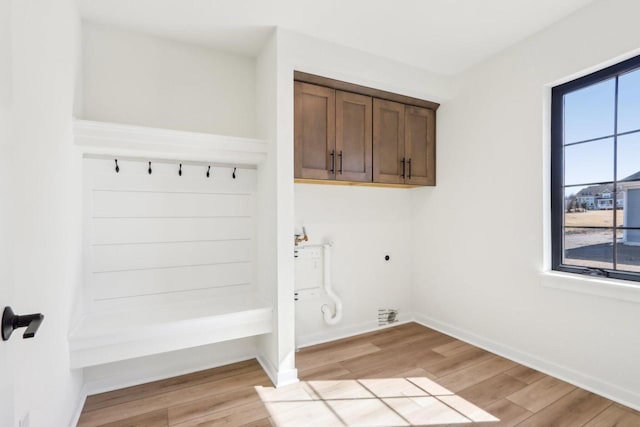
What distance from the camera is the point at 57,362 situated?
1527mm

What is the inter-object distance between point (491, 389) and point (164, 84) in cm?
313

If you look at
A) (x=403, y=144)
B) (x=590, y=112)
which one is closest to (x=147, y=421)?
(x=403, y=144)

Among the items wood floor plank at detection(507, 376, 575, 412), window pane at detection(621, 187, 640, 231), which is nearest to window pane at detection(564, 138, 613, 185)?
window pane at detection(621, 187, 640, 231)

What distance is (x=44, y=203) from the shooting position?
136 centimetres

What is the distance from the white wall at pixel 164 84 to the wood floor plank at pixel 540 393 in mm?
2666

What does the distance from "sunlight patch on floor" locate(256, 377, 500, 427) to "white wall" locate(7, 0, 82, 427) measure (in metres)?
1.14

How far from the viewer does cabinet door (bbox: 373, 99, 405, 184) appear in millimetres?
2760

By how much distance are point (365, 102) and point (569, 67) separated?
143 cm

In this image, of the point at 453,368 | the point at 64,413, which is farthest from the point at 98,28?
the point at 453,368

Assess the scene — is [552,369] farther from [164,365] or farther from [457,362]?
[164,365]

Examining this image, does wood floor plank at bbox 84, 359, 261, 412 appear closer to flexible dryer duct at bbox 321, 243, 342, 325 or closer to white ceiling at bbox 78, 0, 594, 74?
flexible dryer duct at bbox 321, 243, 342, 325

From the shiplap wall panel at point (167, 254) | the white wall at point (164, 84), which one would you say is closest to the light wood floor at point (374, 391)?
the shiplap wall panel at point (167, 254)

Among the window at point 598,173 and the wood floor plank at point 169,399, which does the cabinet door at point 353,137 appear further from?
the wood floor plank at point 169,399

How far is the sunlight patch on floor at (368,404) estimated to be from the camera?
1789mm
